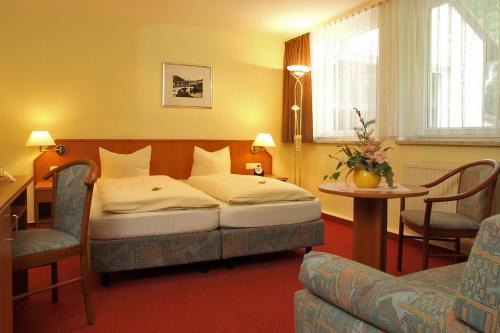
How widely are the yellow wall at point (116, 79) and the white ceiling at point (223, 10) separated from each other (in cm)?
18

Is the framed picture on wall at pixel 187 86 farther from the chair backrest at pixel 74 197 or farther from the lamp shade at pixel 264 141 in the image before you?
the chair backrest at pixel 74 197

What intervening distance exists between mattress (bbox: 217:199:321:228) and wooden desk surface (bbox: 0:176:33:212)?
1419 millimetres

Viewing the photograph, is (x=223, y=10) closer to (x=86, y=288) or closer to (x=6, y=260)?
(x=86, y=288)

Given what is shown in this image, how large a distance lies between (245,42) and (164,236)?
3.40 meters

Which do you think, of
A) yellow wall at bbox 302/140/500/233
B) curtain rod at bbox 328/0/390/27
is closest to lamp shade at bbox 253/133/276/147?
yellow wall at bbox 302/140/500/233

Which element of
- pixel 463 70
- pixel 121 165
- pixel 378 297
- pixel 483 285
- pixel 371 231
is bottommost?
pixel 371 231

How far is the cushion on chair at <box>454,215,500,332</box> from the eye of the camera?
2.66ft

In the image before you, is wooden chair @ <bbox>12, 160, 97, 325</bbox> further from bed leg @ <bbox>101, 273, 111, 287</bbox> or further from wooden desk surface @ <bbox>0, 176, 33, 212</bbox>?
bed leg @ <bbox>101, 273, 111, 287</bbox>

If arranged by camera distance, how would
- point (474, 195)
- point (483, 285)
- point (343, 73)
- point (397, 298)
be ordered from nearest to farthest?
point (483, 285), point (397, 298), point (474, 195), point (343, 73)

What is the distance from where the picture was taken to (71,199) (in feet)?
7.41

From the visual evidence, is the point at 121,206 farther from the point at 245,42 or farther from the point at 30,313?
the point at 245,42

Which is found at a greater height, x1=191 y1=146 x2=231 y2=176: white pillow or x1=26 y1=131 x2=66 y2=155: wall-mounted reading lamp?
x1=26 y1=131 x2=66 y2=155: wall-mounted reading lamp

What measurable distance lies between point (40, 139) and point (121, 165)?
86 cm

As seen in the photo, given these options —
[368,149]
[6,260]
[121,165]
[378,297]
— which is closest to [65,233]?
[6,260]
